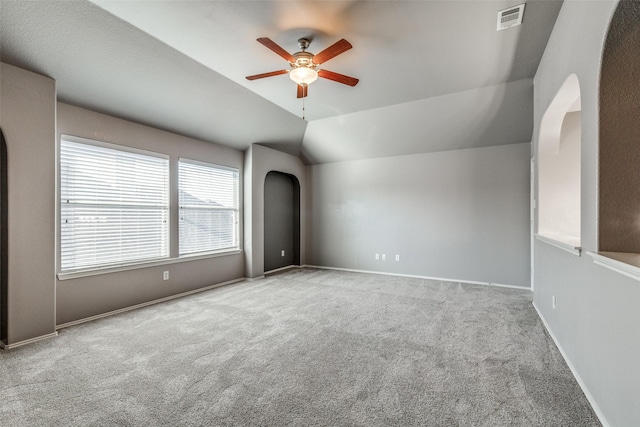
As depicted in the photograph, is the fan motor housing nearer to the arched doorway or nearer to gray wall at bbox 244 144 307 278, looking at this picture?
gray wall at bbox 244 144 307 278

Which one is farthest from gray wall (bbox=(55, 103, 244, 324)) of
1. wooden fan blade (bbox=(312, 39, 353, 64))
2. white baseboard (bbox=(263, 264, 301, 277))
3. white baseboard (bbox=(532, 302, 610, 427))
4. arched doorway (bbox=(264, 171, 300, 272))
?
white baseboard (bbox=(532, 302, 610, 427))

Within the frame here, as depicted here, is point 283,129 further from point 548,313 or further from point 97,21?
point 548,313

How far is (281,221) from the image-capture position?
6586 mm

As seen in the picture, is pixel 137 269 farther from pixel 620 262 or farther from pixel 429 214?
→ pixel 429 214

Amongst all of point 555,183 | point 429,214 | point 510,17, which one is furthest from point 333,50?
point 429,214

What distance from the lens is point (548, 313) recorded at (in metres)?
3.00

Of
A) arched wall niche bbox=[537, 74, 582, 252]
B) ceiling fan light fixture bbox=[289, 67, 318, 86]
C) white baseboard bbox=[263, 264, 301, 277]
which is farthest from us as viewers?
white baseboard bbox=[263, 264, 301, 277]

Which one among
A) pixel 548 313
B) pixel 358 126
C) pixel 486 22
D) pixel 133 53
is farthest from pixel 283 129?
pixel 548 313

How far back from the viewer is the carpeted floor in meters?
1.76

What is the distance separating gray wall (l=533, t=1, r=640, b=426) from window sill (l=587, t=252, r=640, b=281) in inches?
1.8

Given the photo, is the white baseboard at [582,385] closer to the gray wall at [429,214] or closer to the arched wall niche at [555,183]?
the arched wall niche at [555,183]

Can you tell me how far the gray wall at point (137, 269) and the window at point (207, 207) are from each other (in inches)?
6.0

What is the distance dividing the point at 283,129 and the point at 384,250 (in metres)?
3.15

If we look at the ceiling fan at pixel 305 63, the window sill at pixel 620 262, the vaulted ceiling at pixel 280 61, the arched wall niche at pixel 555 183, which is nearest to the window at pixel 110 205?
the vaulted ceiling at pixel 280 61
